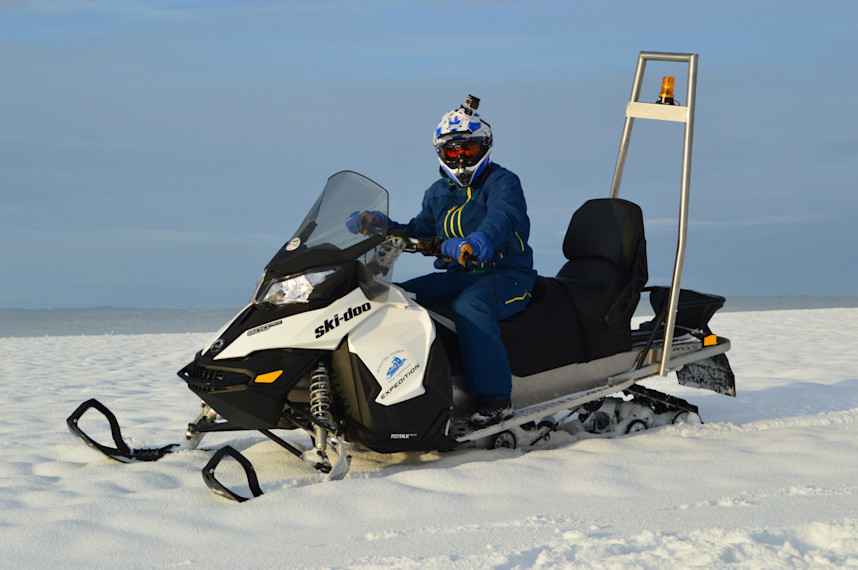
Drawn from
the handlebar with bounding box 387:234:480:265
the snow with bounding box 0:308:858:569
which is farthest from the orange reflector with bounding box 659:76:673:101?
the snow with bounding box 0:308:858:569

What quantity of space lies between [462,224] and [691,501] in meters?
1.92

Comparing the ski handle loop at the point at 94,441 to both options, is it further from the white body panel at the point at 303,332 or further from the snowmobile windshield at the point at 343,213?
the snowmobile windshield at the point at 343,213

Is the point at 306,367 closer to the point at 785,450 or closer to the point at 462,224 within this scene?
the point at 462,224

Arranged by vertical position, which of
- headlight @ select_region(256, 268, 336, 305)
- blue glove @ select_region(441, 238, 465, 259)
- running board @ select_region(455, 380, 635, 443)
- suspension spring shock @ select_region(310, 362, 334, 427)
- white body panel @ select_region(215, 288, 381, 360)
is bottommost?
running board @ select_region(455, 380, 635, 443)

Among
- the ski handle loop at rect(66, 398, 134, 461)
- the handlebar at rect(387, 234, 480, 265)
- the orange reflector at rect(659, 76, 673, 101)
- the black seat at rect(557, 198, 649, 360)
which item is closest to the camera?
the handlebar at rect(387, 234, 480, 265)

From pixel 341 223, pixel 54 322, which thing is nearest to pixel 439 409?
pixel 341 223

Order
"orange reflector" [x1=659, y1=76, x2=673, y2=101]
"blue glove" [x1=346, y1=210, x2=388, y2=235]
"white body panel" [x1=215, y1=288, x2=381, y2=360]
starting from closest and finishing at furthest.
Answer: "white body panel" [x1=215, y1=288, x2=381, y2=360] < "blue glove" [x1=346, y1=210, x2=388, y2=235] < "orange reflector" [x1=659, y1=76, x2=673, y2=101]

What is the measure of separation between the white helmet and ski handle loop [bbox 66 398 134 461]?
2.31 metres

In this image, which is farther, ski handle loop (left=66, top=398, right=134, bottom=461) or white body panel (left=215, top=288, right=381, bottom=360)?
ski handle loop (left=66, top=398, right=134, bottom=461)

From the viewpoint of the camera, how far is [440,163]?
4828 mm

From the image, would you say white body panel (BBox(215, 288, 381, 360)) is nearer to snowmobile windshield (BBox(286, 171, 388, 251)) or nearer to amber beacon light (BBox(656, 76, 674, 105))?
snowmobile windshield (BBox(286, 171, 388, 251))

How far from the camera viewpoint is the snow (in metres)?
3.12

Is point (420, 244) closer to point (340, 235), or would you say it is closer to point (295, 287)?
point (340, 235)

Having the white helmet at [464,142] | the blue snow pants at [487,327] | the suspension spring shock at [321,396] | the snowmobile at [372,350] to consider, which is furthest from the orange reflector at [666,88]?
the suspension spring shock at [321,396]
